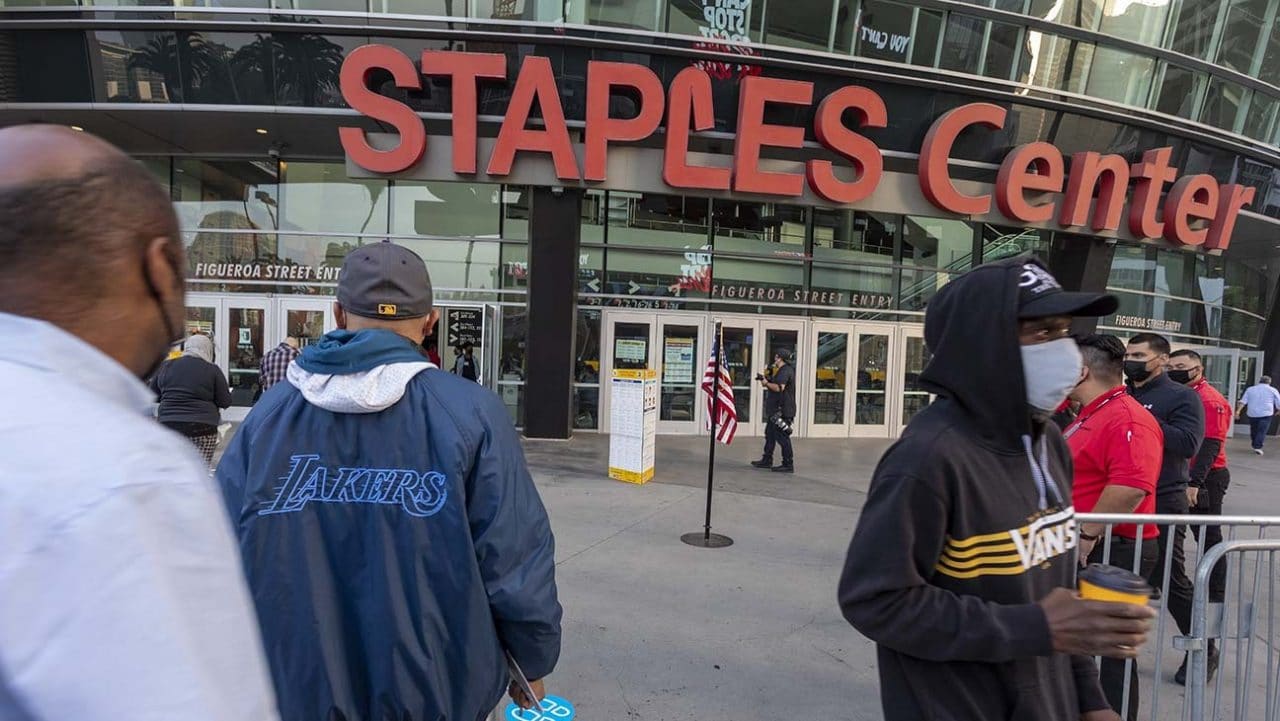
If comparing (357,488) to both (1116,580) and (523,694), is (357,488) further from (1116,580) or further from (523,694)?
(1116,580)

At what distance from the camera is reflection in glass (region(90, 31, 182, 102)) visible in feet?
38.2

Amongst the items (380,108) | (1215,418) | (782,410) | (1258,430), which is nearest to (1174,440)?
(1215,418)

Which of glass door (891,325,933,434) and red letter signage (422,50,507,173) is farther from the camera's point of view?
glass door (891,325,933,434)

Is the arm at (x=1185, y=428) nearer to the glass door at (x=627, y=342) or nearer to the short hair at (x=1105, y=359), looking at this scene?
the short hair at (x=1105, y=359)

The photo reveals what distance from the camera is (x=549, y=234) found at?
12.3 metres

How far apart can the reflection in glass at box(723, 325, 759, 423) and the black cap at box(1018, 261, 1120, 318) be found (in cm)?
1213

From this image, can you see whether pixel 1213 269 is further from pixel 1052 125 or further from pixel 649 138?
pixel 649 138

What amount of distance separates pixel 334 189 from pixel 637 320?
698 cm

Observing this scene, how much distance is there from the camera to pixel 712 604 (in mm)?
5055

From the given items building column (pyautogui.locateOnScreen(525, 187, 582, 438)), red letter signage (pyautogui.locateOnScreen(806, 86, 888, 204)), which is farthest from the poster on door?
red letter signage (pyautogui.locateOnScreen(806, 86, 888, 204))

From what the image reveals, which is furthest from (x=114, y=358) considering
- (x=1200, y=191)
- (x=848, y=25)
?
(x=1200, y=191)

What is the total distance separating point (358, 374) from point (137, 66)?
13808 mm

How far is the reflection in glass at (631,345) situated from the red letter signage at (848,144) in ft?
14.3

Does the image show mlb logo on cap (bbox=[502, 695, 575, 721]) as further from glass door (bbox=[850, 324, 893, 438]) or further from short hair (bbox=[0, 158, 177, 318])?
glass door (bbox=[850, 324, 893, 438])
